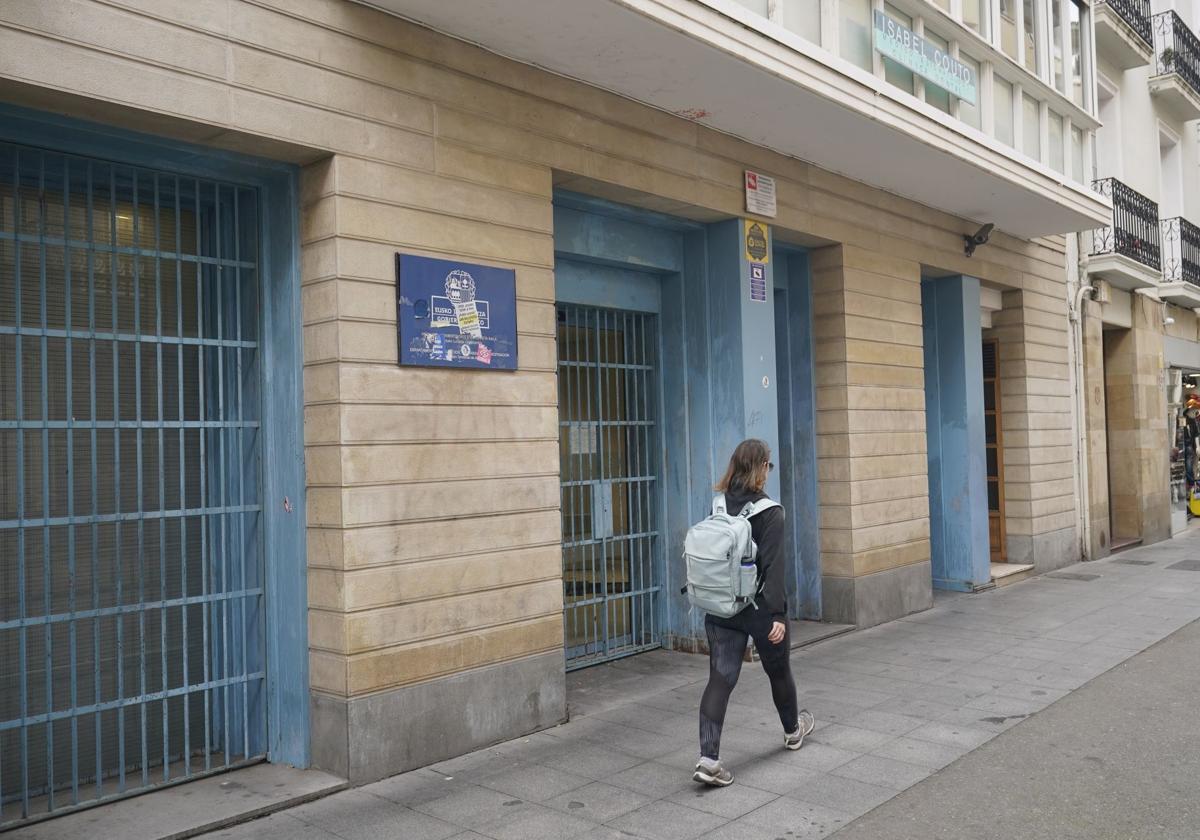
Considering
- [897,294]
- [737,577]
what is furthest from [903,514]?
[737,577]

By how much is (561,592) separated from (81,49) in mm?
4162

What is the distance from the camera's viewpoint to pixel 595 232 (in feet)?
25.9

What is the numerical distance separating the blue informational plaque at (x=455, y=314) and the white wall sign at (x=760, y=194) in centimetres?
293

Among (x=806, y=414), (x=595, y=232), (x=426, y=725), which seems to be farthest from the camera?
(x=806, y=414)

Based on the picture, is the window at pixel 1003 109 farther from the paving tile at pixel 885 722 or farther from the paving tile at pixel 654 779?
the paving tile at pixel 654 779

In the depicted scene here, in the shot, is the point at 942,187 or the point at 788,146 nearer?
the point at 788,146

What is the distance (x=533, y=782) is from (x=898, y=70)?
22.5 feet

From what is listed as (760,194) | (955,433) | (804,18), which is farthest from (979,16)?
(955,433)

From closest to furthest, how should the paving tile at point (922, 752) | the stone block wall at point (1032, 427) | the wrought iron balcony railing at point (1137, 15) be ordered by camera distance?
the paving tile at point (922, 752)
the stone block wall at point (1032, 427)
the wrought iron balcony railing at point (1137, 15)

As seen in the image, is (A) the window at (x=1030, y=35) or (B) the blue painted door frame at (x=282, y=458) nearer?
(B) the blue painted door frame at (x=282, y=458)

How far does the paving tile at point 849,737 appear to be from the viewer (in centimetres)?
605

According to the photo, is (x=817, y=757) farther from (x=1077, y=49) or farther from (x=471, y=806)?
(x=1077, y=49)

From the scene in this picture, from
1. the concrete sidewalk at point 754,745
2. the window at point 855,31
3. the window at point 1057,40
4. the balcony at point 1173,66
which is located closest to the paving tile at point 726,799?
the concrete sidewalk at point 754,745

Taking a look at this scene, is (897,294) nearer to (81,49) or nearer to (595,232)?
(595,232)
